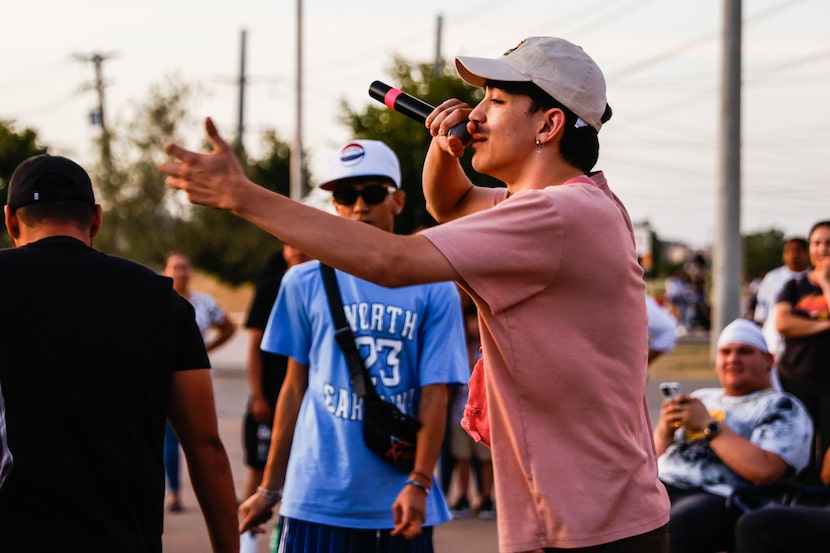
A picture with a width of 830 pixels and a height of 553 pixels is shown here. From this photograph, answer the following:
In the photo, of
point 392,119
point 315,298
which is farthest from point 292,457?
point 392,119

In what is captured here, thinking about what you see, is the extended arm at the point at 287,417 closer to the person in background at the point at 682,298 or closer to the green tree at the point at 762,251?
the person in background at the point at 682,298

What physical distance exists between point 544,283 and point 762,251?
85004mm

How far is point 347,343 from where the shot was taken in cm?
438

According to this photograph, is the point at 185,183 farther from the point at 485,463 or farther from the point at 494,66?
the point at 485,463

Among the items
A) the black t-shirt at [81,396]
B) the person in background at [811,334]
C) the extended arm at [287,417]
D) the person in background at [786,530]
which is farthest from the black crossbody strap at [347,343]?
the person in background at [811,334]

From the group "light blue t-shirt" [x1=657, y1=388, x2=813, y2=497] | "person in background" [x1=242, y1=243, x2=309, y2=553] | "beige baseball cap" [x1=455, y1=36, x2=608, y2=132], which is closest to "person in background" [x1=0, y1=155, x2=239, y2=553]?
"beige baseball cap" [x1=455, y1=36, x2=608, y2=132]

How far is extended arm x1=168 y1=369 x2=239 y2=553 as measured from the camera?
3447 millimetres

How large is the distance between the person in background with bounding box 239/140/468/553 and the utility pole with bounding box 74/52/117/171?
29.1 m

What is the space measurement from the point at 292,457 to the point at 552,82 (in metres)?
2.06

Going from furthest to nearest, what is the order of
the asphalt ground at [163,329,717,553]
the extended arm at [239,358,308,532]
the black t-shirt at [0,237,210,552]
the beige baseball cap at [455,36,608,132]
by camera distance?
the asphalt ground at [163,329,717,553] < the extended arm at [239,358,308,532] < the black t-shirt at [0,237,210,552] < the beige baseball cap at [455,36,608,132]

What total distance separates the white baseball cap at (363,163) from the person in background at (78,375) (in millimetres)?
1419

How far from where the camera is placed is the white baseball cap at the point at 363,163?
4719 millimetres

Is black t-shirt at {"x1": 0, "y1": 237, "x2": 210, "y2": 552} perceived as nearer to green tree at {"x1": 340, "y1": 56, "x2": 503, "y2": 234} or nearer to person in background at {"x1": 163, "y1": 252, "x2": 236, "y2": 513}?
person in background at {"x1": 163, "y1": 252, "x2": 236, "y2": 513}

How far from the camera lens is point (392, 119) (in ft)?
85.5
